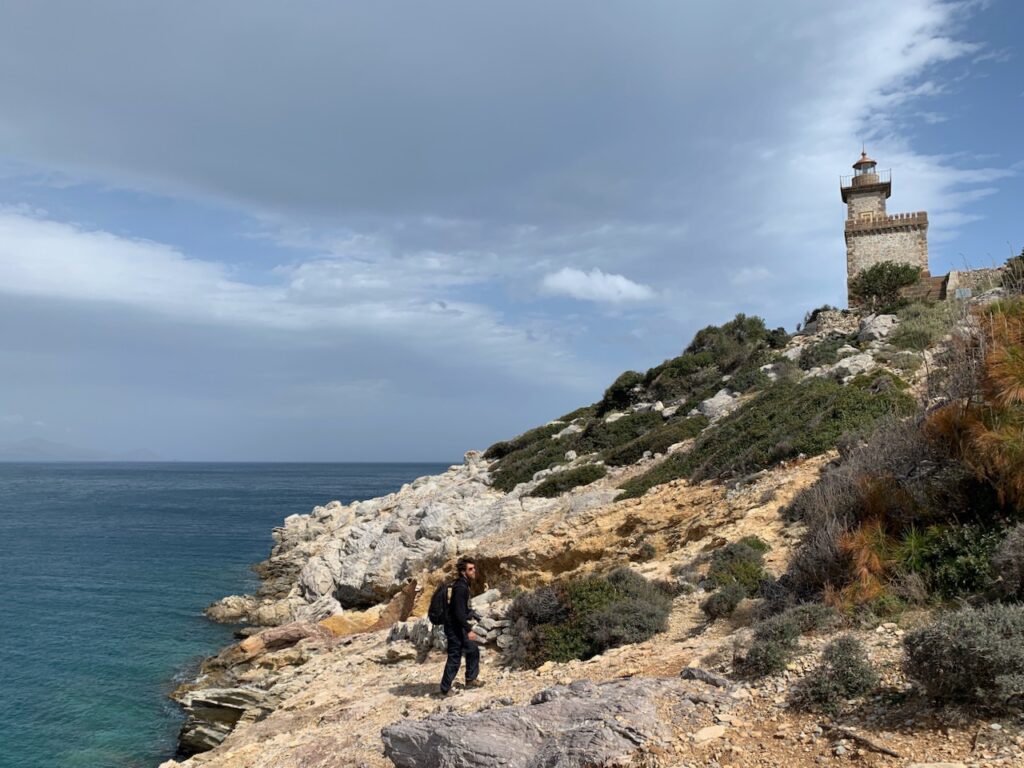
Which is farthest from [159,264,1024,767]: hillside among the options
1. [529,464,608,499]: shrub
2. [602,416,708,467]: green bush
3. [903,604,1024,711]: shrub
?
[602,416,708,467]: green bush

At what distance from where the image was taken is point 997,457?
7.87 metres

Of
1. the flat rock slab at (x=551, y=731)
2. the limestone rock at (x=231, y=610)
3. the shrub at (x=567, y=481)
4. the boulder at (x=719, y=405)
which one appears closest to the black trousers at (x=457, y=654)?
the flat rock slab at (x=551, y=731)

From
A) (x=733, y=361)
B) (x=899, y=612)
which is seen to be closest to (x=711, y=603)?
(x=899, y=612)

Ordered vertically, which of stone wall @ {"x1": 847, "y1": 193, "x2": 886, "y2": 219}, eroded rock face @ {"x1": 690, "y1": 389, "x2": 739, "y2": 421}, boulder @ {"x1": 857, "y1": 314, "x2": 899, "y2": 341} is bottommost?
eroded rock face @ {"x1": 690, "y1": 389, "x2": 739, "y2": 421}

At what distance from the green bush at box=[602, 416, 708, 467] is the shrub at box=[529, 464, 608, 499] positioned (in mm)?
928

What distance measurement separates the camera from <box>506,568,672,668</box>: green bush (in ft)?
31.4

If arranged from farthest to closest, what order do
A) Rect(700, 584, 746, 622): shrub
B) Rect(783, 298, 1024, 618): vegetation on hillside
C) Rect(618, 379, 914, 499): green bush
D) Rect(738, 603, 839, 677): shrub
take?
Rect(618, 379, 914, 499): green bush, Rect(700, 584, 746, 622): shrub, Rect(783, 298, 1024, 618): vegetation on hillside, Rect(738, 603, 839, 677): shrub

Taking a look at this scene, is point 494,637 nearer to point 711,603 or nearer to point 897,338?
point 711,603

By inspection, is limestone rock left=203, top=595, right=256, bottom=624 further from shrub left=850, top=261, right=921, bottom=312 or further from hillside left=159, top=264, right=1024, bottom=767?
shrub left=850, top=261, right=921, bottom=312

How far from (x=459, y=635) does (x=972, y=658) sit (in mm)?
5867

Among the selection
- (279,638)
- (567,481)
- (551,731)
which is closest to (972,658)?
(551,731)

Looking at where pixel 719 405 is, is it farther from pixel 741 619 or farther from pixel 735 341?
pixel 741 619

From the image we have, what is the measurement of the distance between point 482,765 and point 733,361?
30588 mm

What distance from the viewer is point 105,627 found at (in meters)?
23.9
